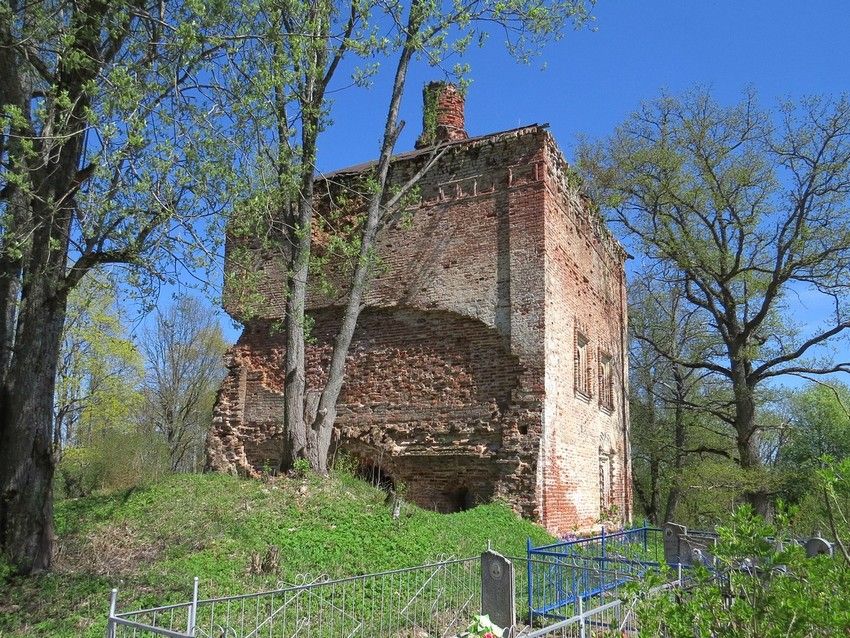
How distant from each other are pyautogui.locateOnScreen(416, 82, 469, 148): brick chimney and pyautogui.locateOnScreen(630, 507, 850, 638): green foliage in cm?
1386

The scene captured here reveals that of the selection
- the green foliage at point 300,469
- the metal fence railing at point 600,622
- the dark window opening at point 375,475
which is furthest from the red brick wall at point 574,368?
the metal fence railing at point 600,622

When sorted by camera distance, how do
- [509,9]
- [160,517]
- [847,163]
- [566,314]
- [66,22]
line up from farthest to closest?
[847,163] → [566,314] → [509,9] → [160,517] → [66,22]

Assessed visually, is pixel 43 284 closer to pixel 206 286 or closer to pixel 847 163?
pixel 206 286

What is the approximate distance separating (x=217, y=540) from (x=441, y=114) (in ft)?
36.6

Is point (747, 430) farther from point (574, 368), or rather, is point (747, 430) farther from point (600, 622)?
point (600, 622)

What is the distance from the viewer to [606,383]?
1755cm

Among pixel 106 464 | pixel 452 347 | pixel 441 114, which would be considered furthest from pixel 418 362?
pixel 106 464

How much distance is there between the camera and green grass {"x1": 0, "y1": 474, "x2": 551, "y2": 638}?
7.35 m

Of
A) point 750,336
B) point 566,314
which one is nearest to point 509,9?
point 566,314

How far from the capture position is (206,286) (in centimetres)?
923

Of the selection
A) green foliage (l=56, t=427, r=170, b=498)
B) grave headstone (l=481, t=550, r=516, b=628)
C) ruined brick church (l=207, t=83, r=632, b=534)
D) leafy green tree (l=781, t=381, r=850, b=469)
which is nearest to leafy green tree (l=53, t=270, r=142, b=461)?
green foliage (l=56, t=427, r=170, b=498)

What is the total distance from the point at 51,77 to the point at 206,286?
310 cm

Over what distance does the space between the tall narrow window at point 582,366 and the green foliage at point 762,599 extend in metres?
11.0

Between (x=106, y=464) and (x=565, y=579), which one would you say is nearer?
(x=565, y=579)
